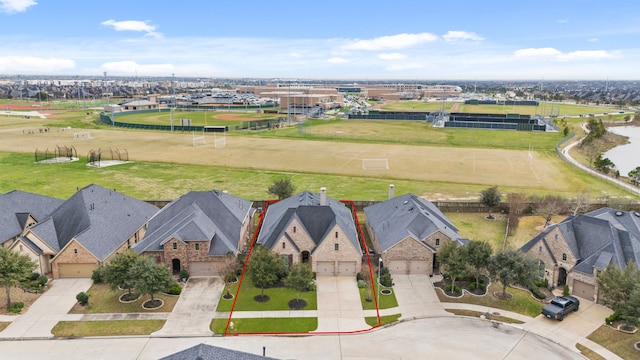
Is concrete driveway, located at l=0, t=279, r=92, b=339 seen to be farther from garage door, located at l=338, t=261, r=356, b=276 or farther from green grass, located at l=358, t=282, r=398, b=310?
green grass, located at l=358, t=282, r=398, b=310

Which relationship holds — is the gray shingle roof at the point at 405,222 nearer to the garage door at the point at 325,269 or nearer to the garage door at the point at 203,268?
the garage door at the point at 325,269

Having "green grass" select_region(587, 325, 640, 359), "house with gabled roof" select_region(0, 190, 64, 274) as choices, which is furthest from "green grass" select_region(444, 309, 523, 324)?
"house with gabled roof" select_region(0, 190, 64, 274)

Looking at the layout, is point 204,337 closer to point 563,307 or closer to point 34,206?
point 563,307

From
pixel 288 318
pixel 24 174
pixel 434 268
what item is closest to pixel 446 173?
pixel 434 268

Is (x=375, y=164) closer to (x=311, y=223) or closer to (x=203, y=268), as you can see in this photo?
(x=311, y=223)

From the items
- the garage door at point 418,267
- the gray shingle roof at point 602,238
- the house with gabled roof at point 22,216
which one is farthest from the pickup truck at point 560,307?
the house with gabled roof at point 22,216

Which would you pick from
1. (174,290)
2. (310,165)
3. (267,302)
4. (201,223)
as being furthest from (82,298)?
(310,165)
